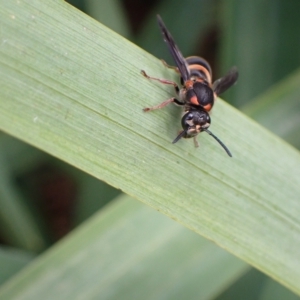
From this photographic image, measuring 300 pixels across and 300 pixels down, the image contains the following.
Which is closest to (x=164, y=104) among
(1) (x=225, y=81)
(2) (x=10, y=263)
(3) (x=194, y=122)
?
(3) (x=194, y=122)

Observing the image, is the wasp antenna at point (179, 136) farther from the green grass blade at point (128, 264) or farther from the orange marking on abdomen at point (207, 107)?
the green grass blade at point (128, 264)

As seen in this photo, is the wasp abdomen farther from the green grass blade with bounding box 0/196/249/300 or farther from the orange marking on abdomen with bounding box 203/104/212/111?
the green grass blade with bounding box 0/196/249/300

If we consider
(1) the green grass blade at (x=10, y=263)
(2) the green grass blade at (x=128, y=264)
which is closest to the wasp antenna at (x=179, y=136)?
(2) the green grass blade at (x=128, y=264)

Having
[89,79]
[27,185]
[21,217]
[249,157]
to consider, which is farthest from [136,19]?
[89,79]

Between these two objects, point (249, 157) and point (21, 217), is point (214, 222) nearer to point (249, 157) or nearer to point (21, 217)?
point (249, 157)

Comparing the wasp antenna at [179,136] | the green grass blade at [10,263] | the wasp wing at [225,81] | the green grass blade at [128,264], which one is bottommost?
the green grass blade at [10,263]

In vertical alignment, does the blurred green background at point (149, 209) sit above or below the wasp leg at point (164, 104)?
below
